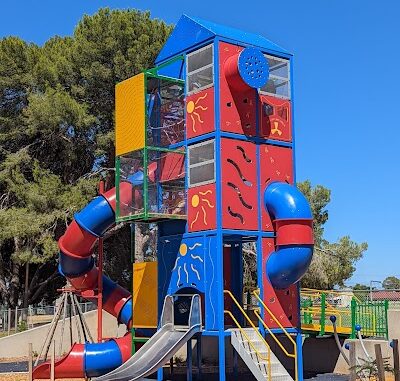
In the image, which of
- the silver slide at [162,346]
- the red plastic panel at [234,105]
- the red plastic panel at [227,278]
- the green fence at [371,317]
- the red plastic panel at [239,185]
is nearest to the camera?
the silver slide at [162,346]

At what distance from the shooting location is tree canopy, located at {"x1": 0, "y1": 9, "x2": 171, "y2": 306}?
99.8 feet

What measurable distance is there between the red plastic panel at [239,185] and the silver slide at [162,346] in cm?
188

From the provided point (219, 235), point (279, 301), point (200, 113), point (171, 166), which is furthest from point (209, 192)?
point (279, 301)

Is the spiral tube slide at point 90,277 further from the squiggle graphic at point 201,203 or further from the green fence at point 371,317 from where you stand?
the green fence at point 371,317

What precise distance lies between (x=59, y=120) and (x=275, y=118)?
16.7 meters

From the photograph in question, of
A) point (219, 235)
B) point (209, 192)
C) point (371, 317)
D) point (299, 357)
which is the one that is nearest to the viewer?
point (219, 235)

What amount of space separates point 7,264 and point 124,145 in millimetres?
22251

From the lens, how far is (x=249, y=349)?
14.9m

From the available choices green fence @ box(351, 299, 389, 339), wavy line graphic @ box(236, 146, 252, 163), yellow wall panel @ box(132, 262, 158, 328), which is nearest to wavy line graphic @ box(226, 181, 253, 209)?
wavy line graphic @ box(236, 146, 252, 163)

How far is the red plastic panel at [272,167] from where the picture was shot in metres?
15.9

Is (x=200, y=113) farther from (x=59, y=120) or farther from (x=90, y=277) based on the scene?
(x=59, y=120)

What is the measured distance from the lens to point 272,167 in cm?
1623

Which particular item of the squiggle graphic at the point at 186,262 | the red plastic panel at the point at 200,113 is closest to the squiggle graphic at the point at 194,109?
the red plastic panel at the point at 200,113

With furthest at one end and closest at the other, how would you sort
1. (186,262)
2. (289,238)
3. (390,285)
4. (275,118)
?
(390,285) < (275,118) < (186,262) < (289,238)
